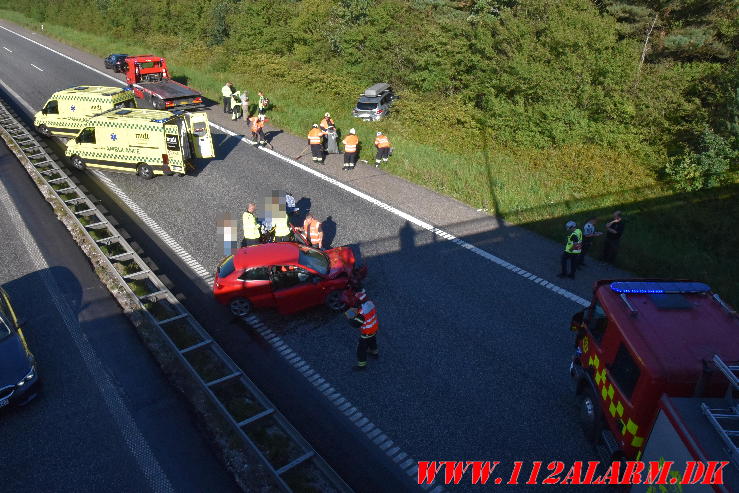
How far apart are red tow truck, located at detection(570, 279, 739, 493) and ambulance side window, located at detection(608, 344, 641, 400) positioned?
0.01 meters

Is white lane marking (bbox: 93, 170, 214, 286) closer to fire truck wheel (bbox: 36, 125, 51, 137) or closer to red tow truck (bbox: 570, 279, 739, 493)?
fire truck wheel (bbox: 36, 125, 51, 137)

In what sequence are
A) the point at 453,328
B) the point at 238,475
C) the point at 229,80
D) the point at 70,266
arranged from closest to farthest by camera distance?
the point at 238,475, the point at 453,328, the point at 70,266, the point at 229,80

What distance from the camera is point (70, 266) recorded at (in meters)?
12.0

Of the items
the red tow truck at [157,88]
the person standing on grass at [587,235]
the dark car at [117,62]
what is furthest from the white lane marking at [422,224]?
the dark car at [117,62]

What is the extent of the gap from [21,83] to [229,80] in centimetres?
1202

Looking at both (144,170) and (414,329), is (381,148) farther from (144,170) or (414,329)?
(414,329)

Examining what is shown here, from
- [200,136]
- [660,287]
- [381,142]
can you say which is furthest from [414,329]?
[200,136]

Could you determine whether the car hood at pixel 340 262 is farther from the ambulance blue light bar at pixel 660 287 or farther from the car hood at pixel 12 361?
the car hood at pixel 12 361

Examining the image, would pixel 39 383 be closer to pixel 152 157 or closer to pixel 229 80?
pixel 152 157

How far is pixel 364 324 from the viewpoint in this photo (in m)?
8.75

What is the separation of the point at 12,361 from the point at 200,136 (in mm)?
10567

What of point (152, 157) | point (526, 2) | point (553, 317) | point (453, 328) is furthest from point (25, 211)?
point (526, 2)

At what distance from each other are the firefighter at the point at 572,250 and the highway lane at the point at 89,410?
26.5 feet

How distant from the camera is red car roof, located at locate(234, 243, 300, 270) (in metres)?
10.2
